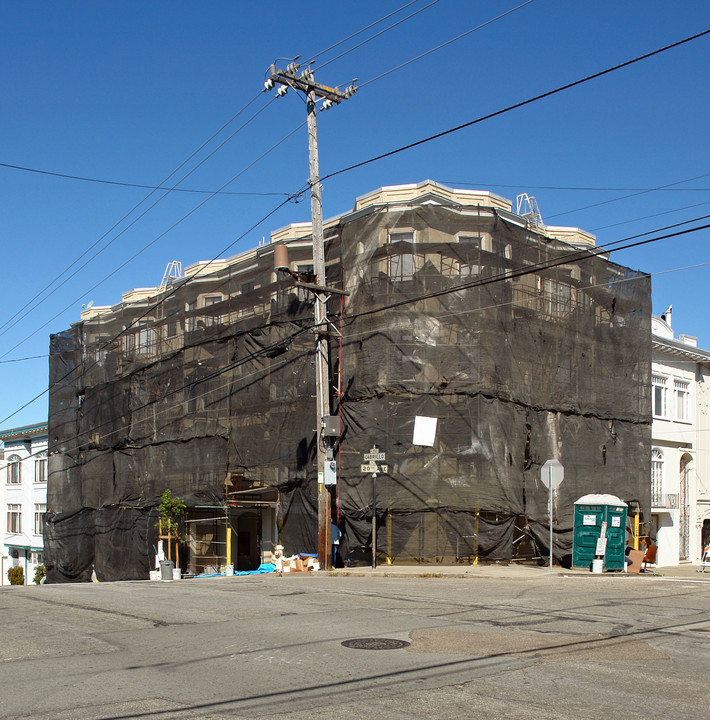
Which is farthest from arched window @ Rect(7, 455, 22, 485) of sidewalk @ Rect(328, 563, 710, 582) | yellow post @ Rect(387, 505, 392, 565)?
sidewalk @ Rect(328, 563, 710, 582)

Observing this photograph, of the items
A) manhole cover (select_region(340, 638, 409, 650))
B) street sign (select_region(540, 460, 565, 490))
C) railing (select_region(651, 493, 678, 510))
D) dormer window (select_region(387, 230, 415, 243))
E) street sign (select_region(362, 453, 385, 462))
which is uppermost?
dormer window (select_region(387, 230, 415, 243))

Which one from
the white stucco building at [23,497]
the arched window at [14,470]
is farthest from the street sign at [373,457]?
the arched window at [14,470]

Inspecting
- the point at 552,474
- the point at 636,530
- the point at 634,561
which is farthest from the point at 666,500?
the point at 552,474

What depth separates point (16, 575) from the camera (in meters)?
49.0

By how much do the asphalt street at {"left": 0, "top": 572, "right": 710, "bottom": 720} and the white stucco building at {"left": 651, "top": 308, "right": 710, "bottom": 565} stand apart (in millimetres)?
21476

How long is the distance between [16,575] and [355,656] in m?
46.5

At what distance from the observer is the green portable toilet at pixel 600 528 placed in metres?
21.4

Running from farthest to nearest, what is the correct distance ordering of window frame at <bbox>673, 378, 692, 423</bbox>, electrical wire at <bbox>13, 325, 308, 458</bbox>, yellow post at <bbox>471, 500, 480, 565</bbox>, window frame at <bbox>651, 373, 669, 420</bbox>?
window frame at <bbox>673, 378, 692, 423</bbox>
window frame at <bbox>651, 373, 669, 420</bbox>
electrical wire at <bbox>13, 325, 308, 458</bbox>
yellow post at <bbox>471, 500, 480, 565</bbox>

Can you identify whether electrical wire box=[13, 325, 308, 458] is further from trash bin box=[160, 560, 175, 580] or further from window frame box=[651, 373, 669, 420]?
window frame box=[651, 373, 669, 420]

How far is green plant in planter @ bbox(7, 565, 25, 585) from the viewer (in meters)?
48.6

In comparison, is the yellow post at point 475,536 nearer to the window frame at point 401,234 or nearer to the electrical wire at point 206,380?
the electrical wire at point 206,380

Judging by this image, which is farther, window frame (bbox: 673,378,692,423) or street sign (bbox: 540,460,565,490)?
window frame (bbox: 673,378,692,423)

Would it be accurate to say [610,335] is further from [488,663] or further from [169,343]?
[488,663]

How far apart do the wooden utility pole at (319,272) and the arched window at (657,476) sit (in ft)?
59.1
